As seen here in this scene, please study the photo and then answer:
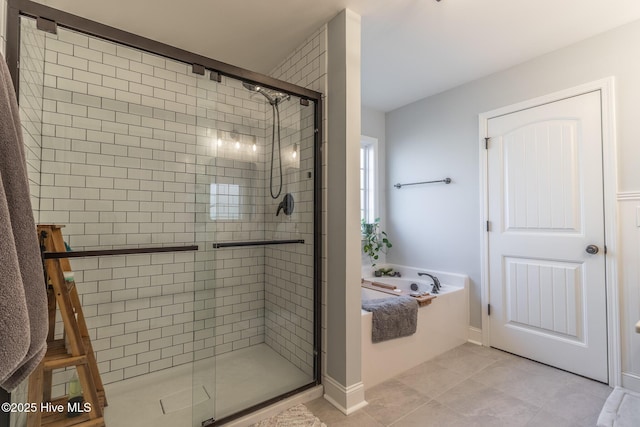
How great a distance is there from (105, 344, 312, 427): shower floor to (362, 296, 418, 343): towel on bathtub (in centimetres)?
60

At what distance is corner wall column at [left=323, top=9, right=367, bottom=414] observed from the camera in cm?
184

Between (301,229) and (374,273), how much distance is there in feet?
5.38

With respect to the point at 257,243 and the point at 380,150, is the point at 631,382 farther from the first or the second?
the point at 380,150

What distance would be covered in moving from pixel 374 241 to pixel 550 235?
165cm

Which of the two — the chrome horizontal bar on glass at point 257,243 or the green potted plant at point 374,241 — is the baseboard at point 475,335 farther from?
the chrome horizontal bar on glass at point 257,243

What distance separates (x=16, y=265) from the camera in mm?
701

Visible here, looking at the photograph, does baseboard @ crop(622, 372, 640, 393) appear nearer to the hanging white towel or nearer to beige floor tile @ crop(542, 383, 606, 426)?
beige floor tile @ crop(542, 383, 606, 426)

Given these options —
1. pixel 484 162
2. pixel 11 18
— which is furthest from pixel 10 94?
pixel 484 162

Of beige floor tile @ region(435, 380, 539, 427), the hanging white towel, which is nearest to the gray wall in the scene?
beige floor tile @ region(435, 380, 539, 427)

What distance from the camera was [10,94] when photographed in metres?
0.82

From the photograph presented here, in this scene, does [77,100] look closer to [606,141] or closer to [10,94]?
[10,94]

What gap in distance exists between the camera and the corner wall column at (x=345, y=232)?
6.05ft

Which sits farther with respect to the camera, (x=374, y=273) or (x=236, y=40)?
(x=374, y=273)

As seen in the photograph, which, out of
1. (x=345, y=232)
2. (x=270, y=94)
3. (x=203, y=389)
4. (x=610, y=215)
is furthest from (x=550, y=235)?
(x=203, y=389)
